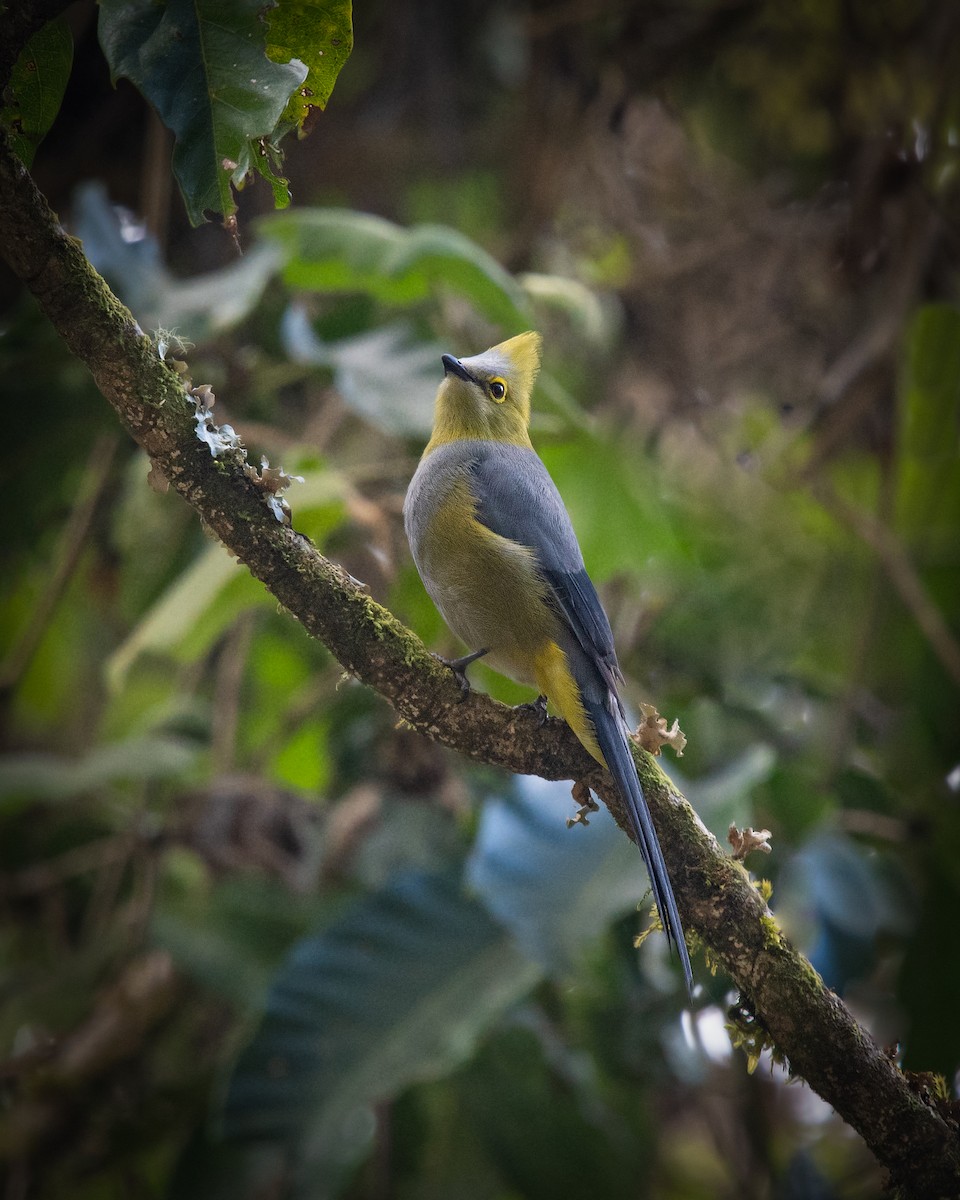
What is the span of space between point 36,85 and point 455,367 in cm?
130

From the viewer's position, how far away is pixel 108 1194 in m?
3.65

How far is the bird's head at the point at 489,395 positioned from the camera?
2.67 metres

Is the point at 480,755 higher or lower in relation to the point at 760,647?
lower

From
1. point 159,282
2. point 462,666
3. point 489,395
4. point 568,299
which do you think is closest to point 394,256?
point 489,395

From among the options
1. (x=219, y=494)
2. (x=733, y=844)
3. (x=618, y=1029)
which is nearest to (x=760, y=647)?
(x=618, y=1029)

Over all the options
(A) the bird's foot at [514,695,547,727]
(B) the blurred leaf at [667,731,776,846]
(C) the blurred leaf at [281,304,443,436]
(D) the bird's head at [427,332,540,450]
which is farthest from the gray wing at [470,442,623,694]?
(B) the blurred leaf at [667,731,776,846]

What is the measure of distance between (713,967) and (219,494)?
108 cm

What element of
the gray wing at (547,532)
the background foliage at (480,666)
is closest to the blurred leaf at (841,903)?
the background foliage at (480,666)

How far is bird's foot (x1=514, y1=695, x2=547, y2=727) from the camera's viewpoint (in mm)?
1897

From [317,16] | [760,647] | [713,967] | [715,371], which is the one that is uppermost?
[715,371]

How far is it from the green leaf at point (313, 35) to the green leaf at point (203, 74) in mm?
33

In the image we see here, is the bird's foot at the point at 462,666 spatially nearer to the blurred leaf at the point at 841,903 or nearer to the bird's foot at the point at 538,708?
the bird's foot at the point at 538,708

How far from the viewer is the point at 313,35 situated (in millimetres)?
1431

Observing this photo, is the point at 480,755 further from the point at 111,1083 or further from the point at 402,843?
the point at 111,1083
